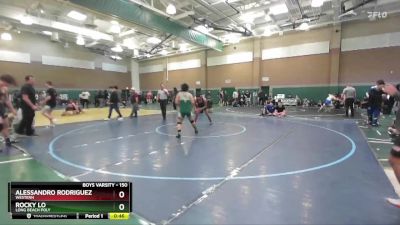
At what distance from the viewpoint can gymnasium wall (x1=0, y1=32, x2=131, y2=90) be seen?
79.4 ft

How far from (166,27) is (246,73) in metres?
12.4

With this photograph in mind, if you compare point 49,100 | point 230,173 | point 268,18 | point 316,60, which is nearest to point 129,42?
point 268,18

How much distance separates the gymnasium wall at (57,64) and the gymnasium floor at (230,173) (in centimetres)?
2177

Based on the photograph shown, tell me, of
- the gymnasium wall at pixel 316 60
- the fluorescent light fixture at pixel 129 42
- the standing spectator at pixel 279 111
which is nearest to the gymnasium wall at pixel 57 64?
the fluorescent light fixture at pixel 129 42

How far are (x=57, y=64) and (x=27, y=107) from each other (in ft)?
74.8

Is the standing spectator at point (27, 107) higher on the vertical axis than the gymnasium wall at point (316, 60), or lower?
lower

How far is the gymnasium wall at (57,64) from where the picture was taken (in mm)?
24212

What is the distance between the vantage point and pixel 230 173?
4512mm

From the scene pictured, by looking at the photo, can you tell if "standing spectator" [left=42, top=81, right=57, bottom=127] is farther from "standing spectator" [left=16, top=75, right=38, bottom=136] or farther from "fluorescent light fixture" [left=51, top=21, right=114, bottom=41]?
"fluorescent light fixture" [left=51, top=21, right=114, bottom=41]

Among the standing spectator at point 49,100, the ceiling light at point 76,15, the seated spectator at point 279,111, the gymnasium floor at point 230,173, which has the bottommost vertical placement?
the gymnasium floor at point 230,173

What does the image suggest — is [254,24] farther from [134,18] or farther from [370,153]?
[370,153]

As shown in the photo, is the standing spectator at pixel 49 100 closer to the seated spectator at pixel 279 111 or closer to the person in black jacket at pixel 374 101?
the seated spectator at pixel 279 111

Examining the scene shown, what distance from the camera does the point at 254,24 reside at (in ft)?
68.1

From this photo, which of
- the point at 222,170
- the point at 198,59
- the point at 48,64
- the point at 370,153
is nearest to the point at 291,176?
the point at 222,170
